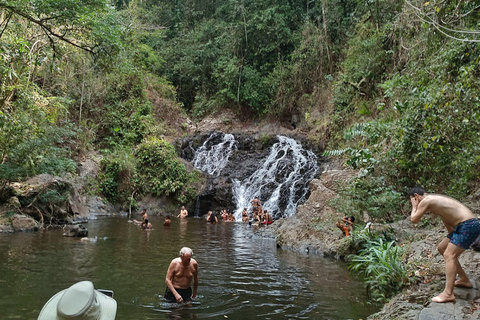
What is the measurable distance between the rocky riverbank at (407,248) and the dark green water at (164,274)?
779 millimetres

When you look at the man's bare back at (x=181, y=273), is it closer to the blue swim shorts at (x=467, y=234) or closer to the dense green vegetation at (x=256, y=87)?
the dense green vegetation at (x=256, y=87)

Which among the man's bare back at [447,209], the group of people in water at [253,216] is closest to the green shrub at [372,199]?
the man's bare back at [447,209]

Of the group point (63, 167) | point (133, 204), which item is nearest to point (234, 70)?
point (133, 204)

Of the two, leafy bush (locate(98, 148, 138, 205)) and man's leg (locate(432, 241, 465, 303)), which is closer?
man's leg (locate(432, 241, 465, 303))

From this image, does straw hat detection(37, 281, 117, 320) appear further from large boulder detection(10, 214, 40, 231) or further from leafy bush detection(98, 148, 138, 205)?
leafy bush detection(98, 148, 138, 205)

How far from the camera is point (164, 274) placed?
8359 millimetres

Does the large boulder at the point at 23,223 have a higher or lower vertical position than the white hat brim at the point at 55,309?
lower

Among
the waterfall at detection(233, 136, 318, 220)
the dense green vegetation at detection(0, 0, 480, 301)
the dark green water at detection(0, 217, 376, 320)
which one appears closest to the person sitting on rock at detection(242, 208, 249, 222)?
the waterfall at detection(233, 136, 318, 220)

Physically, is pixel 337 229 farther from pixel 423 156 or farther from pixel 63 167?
pixel 63 167

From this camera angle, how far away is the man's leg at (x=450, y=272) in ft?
14.5

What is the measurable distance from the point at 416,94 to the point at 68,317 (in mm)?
8638

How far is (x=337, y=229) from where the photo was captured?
39.3 feet

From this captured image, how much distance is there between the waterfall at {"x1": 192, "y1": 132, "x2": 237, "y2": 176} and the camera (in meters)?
24.3

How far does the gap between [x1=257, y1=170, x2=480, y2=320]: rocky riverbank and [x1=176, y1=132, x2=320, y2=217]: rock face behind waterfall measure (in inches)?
238
